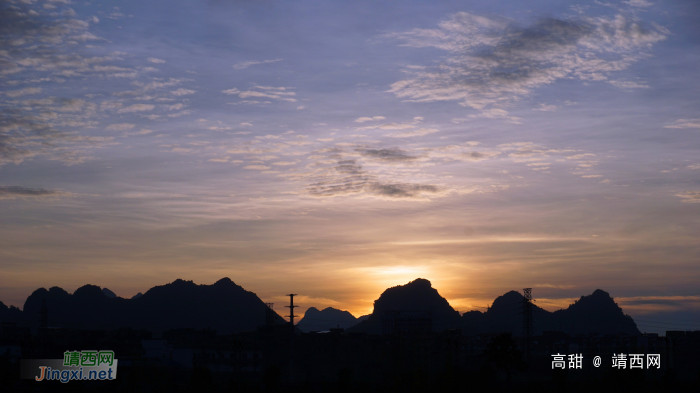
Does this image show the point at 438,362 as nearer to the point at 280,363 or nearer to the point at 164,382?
the point at 280,363

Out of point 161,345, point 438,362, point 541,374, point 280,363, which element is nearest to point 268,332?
point 280,363

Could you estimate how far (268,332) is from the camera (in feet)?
618

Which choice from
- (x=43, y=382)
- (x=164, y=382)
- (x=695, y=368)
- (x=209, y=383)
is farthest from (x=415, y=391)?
(x=695, y=368)

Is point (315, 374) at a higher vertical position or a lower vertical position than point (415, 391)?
lower

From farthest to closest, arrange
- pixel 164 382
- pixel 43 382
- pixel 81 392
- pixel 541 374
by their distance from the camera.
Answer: pixel 541 374, pixel 164 382, pixel 43 382, pixel 81 392

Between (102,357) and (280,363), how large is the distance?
99.5m

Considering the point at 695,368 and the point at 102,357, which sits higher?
the point at 102,357

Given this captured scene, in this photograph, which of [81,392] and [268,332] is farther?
[268,332]

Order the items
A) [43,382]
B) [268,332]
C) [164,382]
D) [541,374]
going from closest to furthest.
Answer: [43,382] < [164,382] < [541,374] < [268,332]

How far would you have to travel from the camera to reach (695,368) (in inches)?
7682

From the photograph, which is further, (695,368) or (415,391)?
(695,368)

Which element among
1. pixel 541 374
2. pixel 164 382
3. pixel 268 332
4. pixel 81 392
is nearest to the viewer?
pixel 81 392

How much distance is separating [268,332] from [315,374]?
20.9 m

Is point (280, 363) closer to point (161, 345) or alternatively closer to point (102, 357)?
point (161, 345)
